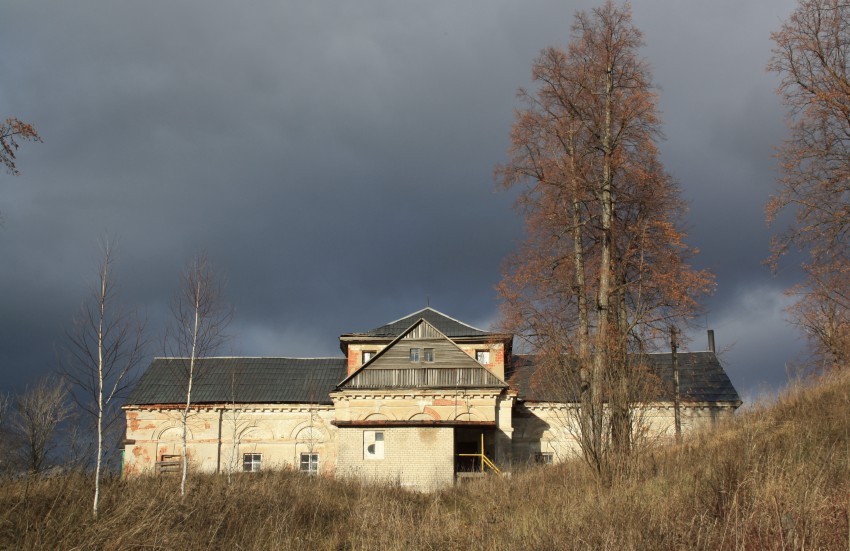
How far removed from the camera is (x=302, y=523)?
13.2 meters

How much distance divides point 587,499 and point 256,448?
83.5ft

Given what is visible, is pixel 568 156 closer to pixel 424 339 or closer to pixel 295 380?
pixel 424 339

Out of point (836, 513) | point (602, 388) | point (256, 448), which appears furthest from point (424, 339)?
point (836, 513)

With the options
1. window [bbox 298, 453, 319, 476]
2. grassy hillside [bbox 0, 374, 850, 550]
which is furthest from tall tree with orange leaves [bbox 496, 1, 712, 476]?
window [bbox 298, 453, 319, 476]

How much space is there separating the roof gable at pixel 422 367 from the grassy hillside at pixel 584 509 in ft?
45.1

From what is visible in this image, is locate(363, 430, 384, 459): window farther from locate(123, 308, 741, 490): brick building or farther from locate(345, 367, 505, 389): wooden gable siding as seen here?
locate(345, 367, 505, 389): wooden gable siding

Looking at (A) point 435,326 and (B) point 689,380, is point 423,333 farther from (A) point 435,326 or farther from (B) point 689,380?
(B) point 689,380

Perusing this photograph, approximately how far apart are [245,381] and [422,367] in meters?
10.2

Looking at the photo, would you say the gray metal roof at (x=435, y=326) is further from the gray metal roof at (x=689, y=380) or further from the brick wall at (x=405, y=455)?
the brick wall at (x=405, y=455)

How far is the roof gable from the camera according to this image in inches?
1152

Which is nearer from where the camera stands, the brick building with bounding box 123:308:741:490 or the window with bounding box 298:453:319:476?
the brick building with bounding box 123:308:741:490

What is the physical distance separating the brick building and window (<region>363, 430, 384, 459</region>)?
0.14ft

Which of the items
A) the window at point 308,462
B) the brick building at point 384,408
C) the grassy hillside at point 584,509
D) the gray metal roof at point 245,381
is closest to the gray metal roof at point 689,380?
the brick building at point 384,408

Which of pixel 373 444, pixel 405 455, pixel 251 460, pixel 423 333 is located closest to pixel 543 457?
pixel 405 455
